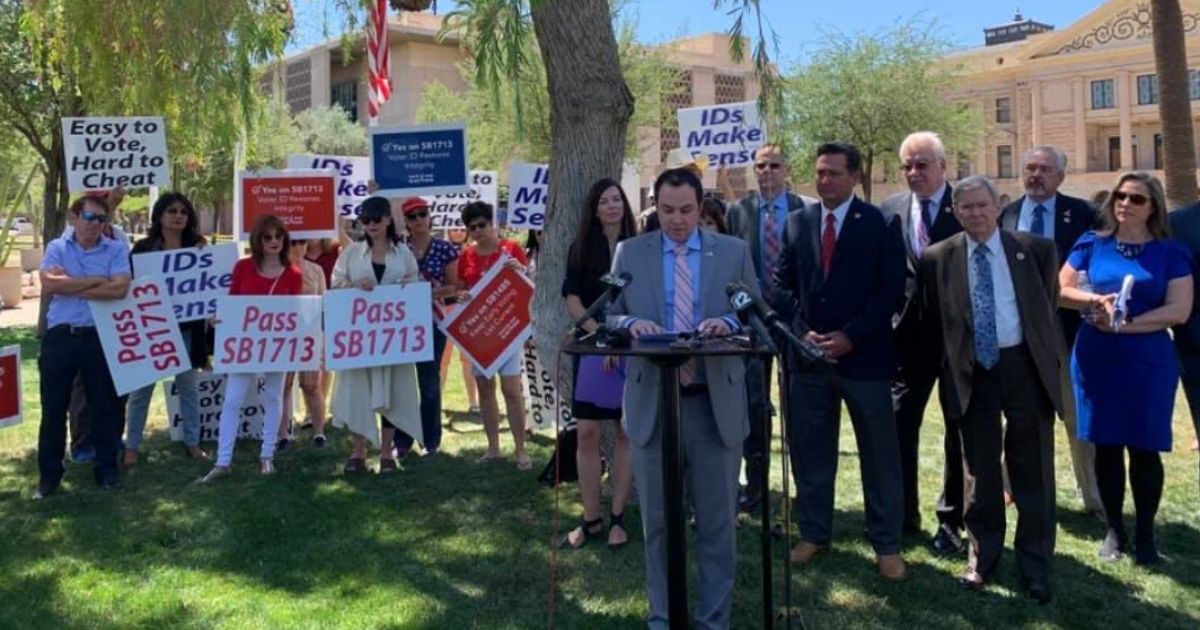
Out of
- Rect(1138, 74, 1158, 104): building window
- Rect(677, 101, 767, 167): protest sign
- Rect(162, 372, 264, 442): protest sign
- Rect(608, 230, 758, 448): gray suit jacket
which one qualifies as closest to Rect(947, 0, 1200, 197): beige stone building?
Rect(1138, 74, 1158, 104): building window

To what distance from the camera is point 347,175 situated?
11.0m

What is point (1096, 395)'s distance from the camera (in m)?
5.46

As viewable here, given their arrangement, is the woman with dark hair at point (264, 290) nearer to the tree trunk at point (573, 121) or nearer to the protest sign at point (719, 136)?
the tree trunk at point (573, 121)

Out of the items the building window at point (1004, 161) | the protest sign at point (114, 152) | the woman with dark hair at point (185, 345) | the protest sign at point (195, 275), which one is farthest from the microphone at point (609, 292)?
the building window at point (1004, 161)

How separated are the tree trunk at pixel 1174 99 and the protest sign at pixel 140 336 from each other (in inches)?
453

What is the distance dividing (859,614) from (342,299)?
4.40 m

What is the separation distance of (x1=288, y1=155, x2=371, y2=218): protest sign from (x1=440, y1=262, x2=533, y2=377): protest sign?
3.06 m

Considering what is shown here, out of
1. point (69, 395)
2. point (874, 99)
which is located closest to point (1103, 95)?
point (874, 99)

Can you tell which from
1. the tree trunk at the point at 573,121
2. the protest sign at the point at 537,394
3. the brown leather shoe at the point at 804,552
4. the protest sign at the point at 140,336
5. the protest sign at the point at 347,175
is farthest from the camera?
the protest sign at the point at 347,175

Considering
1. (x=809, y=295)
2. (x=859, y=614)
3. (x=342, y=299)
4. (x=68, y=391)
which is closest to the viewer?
(x=859, y=614)

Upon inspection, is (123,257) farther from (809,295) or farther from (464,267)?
(809,295)

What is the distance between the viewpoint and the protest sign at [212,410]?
865 cm

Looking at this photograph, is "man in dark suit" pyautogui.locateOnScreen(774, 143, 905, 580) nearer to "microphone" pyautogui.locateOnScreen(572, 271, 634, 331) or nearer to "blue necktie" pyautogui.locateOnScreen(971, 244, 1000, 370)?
"blue necktie" pyautogui.locateOnScreen(971, 244, 1000, 370)

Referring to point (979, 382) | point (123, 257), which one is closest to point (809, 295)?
point (979, 382)
